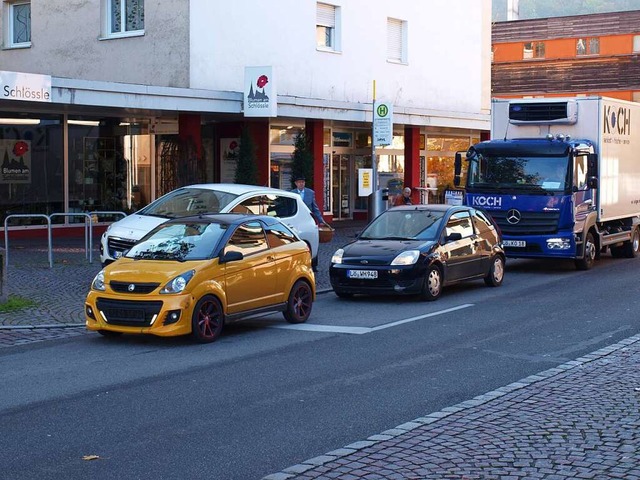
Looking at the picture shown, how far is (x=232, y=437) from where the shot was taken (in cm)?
756

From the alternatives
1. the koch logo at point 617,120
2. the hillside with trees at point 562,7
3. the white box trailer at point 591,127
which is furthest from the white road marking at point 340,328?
the hillside with trees at point 562,7

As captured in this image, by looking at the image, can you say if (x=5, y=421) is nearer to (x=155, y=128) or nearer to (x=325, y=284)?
(x=325, y=284)

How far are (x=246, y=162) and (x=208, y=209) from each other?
11888 mm

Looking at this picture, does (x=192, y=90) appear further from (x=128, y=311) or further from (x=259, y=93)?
(x=128, y=311)

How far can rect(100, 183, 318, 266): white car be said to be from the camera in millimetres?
16828

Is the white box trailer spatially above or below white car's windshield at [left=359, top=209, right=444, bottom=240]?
above

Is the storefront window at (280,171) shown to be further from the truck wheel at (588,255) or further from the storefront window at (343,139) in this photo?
the truck wheel at (588,255)

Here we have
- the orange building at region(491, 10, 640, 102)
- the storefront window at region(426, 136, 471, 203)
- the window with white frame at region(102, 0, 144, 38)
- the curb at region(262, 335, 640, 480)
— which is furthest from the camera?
the orange building at region(491, 10, 640, 102)

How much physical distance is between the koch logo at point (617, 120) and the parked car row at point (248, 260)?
483 centimetres

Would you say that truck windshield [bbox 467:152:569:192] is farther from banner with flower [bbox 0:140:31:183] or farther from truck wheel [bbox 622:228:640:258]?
banner with flower [bbox 0:140:31:183]

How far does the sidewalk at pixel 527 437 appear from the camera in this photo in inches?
251

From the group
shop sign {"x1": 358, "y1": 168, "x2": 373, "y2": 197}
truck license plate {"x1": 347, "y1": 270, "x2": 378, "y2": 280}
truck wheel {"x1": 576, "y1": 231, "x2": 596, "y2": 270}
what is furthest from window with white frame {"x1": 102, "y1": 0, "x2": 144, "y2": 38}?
truck license plate {"x1": 347, "y1": 270, "x2": 378, "y2": 280}

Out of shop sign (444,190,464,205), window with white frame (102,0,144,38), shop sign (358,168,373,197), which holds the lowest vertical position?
shop sign (444,190,464,205)

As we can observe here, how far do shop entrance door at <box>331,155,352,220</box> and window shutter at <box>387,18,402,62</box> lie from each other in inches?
164
